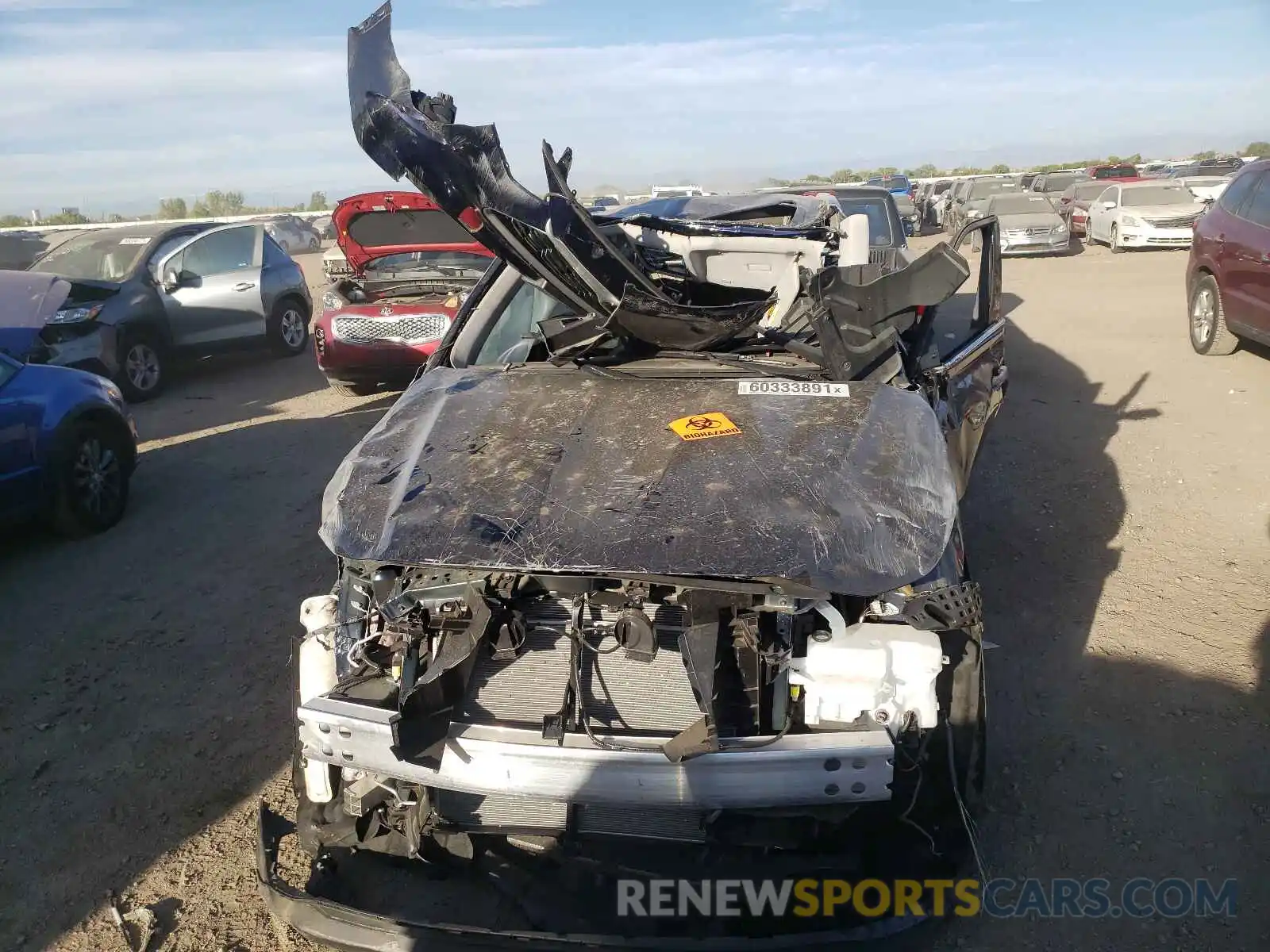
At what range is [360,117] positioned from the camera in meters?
3.28

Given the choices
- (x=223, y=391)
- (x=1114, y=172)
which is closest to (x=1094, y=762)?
(x=223, y=391)

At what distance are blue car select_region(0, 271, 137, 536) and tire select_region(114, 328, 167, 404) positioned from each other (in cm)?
288

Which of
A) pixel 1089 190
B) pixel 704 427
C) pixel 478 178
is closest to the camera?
pixel 704 427

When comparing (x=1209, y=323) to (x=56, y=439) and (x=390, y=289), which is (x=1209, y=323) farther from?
(x=56, y=439)

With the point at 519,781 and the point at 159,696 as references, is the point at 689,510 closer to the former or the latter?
the point at 519,781

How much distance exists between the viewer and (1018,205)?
1980 centimetres

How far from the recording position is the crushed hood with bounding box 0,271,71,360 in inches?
236

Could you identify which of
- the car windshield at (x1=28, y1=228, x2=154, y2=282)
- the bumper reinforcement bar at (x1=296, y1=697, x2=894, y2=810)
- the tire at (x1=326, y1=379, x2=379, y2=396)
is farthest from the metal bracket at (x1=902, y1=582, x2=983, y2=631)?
the car windshield at (x1=28, y1=228, x2=154, y2=282)

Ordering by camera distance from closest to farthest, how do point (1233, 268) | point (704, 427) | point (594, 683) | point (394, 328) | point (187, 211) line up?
point (594, 683), point (704, 427), point (394, 328), point (1233, 268), point (187, 211)

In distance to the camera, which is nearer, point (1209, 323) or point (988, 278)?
point (988, 278)

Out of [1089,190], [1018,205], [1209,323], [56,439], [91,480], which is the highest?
[1089,190]

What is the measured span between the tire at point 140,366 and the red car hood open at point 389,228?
91.4 inches

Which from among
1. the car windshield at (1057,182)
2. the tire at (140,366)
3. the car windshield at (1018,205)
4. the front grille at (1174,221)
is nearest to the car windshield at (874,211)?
the tire at (140,366)

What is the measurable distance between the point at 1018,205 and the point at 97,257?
1742 cm
